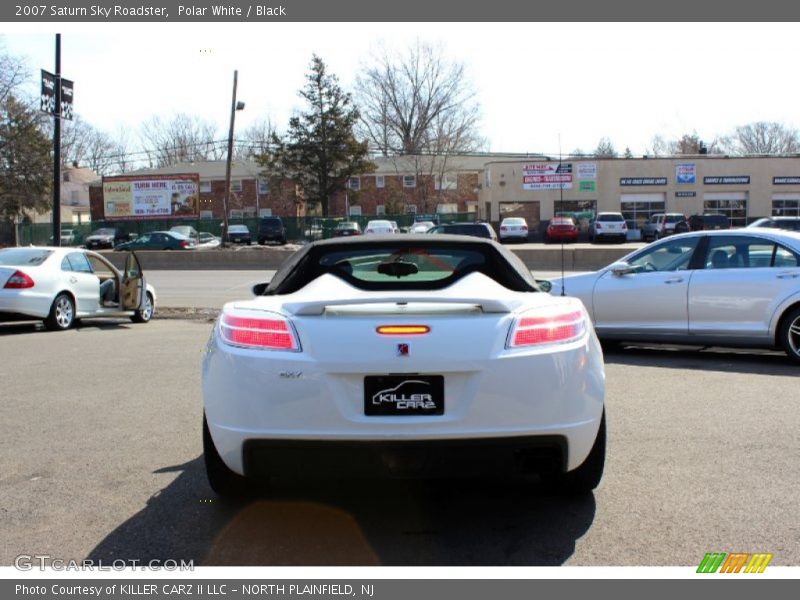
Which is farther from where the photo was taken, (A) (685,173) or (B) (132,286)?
(A) (685,173)

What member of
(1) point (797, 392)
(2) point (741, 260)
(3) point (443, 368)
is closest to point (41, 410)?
(3) point (443, 368)

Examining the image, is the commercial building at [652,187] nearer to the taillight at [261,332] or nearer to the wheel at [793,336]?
the wheel at [793,336]

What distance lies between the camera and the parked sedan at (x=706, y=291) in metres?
8.82

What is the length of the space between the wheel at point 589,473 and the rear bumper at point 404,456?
1.61 ft

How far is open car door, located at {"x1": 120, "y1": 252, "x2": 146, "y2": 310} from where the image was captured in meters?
13.8

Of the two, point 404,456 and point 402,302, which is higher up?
point 402,302

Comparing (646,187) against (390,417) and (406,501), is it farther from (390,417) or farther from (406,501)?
(390,417)

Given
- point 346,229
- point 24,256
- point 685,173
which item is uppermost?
point 685,173

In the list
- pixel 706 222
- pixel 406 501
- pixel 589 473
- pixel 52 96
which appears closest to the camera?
pixel 589 473

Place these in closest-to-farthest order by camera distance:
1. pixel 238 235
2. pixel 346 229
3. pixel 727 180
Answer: pixel 346 229 < pixel 238 235 < pixel 727 180

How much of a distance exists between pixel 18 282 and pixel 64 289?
0.81 m

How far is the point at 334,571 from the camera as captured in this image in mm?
3498

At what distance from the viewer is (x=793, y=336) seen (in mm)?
8711

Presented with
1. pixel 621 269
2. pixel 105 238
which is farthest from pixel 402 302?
pixel 105 238
